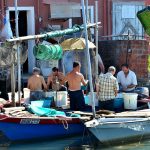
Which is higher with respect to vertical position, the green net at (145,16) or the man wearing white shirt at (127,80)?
the green net at (145,16)

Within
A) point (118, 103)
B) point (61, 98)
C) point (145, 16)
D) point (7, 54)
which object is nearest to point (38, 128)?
point (61, 98)

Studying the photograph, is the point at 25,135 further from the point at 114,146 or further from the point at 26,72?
the point at 26,72

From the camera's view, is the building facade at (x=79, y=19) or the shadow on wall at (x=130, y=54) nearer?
the shadow on wall at (x=130, y=54)

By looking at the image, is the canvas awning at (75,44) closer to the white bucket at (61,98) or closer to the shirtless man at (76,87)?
the shirtless man at (76,87)

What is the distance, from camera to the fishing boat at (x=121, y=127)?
46.4 feet

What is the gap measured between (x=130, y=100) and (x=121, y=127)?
1.45m

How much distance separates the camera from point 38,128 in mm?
14586

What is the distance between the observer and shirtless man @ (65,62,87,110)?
15.5m

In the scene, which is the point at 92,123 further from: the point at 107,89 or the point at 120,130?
the point at 107,89

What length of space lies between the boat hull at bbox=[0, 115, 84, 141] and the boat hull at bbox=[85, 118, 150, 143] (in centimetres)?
72

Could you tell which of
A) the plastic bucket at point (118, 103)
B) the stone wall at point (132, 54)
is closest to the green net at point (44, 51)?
the plastic bucket at point (118, 103)

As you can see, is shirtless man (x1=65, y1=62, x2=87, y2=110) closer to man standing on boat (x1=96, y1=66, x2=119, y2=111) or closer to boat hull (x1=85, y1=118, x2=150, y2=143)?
man standing on boat (x1=96, y1=66, x2=119, y2=111)

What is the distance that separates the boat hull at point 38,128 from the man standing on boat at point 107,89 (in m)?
1.12

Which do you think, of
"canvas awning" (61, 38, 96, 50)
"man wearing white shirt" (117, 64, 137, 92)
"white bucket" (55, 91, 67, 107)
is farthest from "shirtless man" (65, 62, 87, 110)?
"man wearing white shirt" (117, 64, 137, 92)
